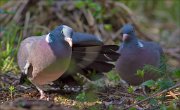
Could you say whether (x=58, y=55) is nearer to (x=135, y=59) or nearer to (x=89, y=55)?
(x=89, y=55)

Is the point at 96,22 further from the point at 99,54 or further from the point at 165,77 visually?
the point at 165,77

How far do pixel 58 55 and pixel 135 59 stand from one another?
1153mm

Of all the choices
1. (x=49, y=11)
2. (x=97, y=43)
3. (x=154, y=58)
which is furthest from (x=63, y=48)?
(x=49, y=11)

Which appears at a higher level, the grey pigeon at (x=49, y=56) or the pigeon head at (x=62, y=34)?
the pigeon head at (x=62, y=34)

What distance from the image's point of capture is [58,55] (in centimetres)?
368

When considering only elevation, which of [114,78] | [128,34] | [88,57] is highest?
[128,34]

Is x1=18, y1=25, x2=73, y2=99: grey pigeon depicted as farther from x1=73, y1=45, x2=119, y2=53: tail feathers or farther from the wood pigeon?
x1=73, y1=45, x2=119, y2=53: tail feathers

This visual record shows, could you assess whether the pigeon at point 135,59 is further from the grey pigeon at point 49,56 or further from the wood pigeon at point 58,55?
the grey pigeon at point 49,56

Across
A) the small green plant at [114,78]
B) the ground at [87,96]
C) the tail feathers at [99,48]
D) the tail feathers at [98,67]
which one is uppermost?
the tail feathers at [99,48]

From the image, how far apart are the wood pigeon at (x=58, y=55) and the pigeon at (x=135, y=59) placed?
→ 271 millimetres

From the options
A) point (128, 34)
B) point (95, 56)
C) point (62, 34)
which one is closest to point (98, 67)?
point (95, 56)

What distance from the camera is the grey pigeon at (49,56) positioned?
3689mm

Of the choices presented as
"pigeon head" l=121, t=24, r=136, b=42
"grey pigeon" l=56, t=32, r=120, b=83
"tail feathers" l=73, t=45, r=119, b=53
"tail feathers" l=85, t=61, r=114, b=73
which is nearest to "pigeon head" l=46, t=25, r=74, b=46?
"grey pigeon" l=56, t=32, r=120, b=83

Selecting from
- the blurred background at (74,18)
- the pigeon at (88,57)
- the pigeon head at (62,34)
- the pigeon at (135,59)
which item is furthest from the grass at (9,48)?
the pigeon head at (62,34)
